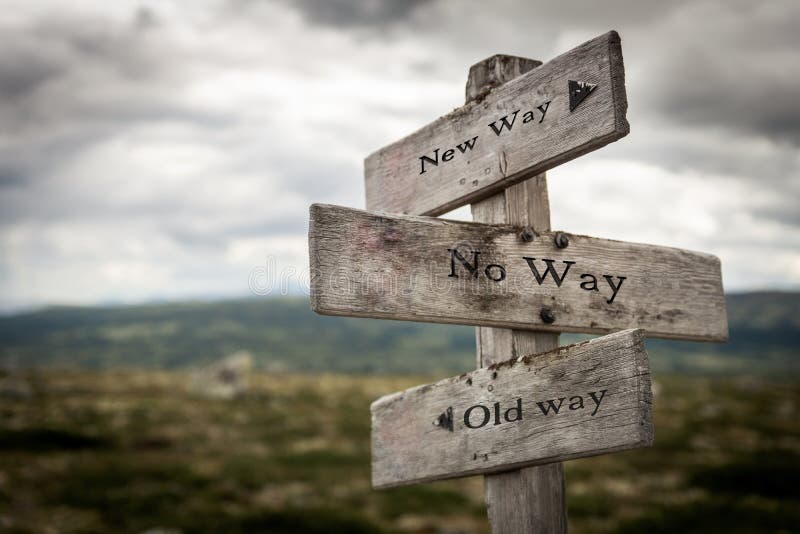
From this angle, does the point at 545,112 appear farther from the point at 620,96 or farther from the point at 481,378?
the point at 481,378

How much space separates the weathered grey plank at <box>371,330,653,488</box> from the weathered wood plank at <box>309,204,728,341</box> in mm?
320

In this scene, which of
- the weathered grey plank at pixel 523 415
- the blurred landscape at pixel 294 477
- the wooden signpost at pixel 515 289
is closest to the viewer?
the weathered grey plank at pixel 523 415

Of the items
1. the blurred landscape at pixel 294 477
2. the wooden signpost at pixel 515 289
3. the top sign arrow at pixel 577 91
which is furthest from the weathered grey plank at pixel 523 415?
the blurred landscape at pixel 294 477

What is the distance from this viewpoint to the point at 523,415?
113 inches

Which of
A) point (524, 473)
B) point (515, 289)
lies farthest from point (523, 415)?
point (515, 289)

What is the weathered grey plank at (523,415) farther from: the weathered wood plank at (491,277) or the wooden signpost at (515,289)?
the weathered wood plank at (491,277)

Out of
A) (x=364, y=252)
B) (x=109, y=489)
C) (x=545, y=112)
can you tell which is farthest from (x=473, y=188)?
(x=109, y=489)

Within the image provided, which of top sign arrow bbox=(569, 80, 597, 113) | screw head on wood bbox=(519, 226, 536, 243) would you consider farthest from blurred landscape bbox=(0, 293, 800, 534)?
top sign arrow bbox=(569, 80, 597, 113)

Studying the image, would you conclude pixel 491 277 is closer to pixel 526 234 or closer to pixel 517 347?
pixel 526 234

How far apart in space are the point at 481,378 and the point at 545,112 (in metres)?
1.39

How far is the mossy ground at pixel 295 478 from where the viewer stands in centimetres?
1205

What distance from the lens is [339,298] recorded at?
2.61m

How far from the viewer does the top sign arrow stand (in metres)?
2.81

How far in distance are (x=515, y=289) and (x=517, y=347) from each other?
35 centimetres
